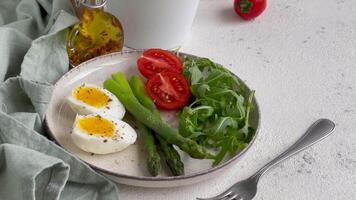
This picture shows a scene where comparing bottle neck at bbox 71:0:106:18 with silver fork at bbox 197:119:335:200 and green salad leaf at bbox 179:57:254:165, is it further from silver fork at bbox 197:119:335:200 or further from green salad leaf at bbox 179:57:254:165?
silver fork at bbox 197:119:335:200

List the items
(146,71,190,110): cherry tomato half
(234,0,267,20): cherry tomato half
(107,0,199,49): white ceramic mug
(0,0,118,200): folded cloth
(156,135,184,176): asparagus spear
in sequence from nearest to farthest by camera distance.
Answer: (0,0,118,200): folded cloth → (156,135,184,176): asparagus spear → (146,71,190,110): cherry tomato half → (107,0,199,49): white ceramic mug → (234,0,267,20): cherry tomato half

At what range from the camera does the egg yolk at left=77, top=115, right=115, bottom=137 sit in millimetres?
1035

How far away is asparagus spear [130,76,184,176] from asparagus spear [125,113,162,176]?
15 millimetres

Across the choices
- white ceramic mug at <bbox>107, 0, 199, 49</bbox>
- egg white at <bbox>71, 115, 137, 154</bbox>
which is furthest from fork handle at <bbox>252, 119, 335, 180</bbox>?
white ceramic mug at <bbox>107, 0, 199, 49</bbox>

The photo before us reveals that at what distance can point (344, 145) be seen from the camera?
1176mm

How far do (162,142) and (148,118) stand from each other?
0.19 ft

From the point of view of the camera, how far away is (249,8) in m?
1.49

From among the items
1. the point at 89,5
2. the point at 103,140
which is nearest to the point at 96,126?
the point at 103,140

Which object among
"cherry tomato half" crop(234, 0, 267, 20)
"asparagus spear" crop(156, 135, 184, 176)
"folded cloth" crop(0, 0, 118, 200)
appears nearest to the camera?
"folded cloth" crop(0, 0, 118, 200)

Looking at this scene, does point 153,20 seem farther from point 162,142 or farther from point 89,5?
point 162,142

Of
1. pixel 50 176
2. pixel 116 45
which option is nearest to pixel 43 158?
pixel 50 176

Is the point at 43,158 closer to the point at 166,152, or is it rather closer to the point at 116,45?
the point at 166,152

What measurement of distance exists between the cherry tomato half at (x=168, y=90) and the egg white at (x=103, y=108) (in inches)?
2.9

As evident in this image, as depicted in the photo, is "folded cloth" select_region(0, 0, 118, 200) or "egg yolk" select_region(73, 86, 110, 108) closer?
"folded cloth" select_region(0, 0, 118, 200)
